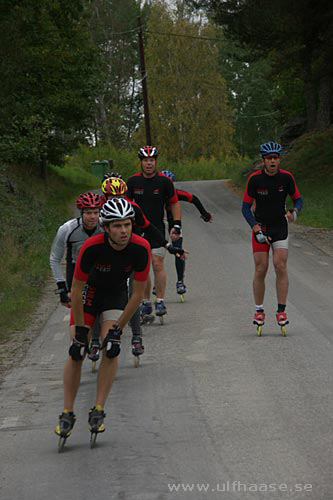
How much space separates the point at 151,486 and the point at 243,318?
682 cm

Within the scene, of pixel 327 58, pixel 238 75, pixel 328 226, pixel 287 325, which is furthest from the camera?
pixel 238 75

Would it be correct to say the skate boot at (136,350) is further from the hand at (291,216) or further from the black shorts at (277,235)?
the hand at (291,216)

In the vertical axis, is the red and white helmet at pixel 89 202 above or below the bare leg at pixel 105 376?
above

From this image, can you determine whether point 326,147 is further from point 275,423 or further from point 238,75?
point 238,75

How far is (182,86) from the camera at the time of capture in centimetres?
7950

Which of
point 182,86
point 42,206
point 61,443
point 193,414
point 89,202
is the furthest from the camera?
point 182,86

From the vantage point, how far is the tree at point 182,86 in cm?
7844

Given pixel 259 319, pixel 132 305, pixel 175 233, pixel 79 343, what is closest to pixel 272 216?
pixel 259 319

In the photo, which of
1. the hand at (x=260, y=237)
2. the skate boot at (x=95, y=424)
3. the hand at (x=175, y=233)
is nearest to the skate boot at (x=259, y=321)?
the hand at (x=260, y=237)

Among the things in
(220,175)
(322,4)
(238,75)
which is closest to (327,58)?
(322,4)

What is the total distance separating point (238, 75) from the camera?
94250 mm

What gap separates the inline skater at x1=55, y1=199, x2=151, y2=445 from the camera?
6.94 m

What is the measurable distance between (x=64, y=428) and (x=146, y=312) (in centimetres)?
554

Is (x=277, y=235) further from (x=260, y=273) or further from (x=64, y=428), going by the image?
(x=64, y=428)
